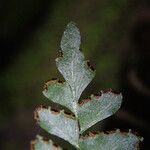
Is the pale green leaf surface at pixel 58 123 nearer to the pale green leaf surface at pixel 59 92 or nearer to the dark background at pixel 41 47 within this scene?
the pale green leaf surface at pixel 59 92

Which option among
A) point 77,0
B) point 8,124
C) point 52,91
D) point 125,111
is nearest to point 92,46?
point 77,0

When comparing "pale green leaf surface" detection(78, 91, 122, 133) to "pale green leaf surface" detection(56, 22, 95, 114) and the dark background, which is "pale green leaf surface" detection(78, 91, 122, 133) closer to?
"pale green leaf surface" detection(56, 22, 95, 114)

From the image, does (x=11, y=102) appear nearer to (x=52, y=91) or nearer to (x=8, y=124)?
(x=8, y=124)

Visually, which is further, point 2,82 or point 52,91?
point 2,82

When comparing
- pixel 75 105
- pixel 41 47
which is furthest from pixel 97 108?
pixel 41 47

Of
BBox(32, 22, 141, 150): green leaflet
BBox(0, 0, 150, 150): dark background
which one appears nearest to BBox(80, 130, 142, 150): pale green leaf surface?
BBox(32, 22, 141, 150): green leaflet

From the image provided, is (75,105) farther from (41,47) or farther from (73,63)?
(41,47)

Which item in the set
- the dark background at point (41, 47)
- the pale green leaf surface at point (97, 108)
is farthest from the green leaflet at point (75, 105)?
the dark background at point (41, 47)
